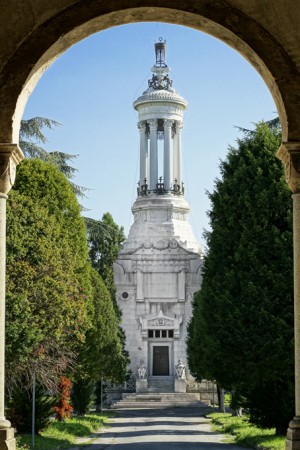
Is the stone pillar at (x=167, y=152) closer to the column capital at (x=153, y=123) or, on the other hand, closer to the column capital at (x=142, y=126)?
the column capital at (x=153, y=123)

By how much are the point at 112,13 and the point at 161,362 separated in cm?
6765

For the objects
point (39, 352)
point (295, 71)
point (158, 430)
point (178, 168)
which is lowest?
point (158, 430)

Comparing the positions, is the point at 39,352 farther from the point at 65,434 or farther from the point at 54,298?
the point at 65,434

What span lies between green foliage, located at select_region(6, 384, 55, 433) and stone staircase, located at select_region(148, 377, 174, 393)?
41.5 meters

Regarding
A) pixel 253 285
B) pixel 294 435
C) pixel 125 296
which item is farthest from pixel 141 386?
pixel 294 435

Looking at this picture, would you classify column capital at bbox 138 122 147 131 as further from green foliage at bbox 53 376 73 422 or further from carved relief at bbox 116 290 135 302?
green foliage at bbox 53 376 73 422

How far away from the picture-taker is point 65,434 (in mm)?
38031

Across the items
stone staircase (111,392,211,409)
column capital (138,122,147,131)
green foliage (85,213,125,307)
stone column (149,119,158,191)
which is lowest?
stone staircase (111,392,211,409)

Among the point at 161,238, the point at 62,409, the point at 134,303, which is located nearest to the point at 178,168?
the point at 161,238

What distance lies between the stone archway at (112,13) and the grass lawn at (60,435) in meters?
16.7

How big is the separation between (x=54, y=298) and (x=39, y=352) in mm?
1988

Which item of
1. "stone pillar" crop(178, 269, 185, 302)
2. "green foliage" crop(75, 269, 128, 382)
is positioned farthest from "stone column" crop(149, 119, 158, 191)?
"green foliage" crop(75, 269, 128, 382)

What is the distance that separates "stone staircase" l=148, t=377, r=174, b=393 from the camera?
3078 inches

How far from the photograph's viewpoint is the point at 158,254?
84.8 m
